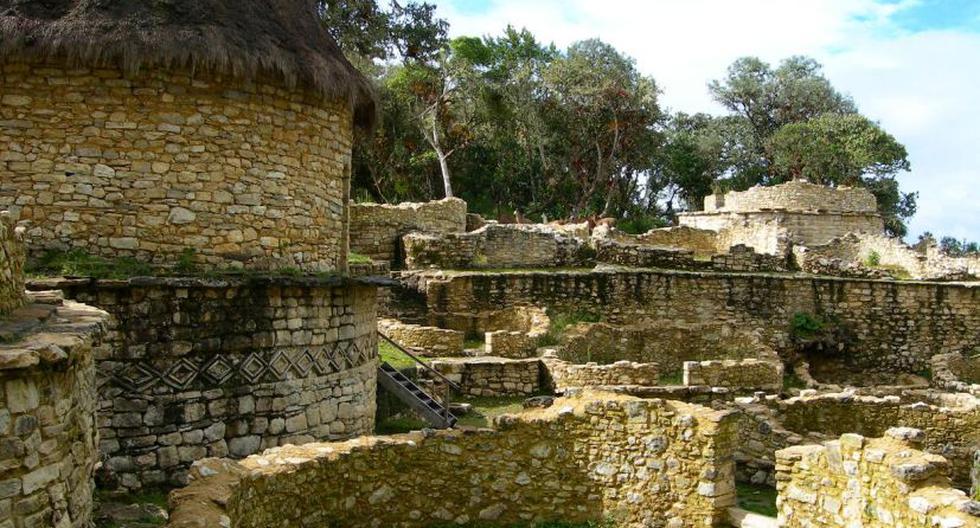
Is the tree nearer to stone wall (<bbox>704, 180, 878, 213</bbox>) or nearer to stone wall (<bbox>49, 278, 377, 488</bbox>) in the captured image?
stone wall (<bbox>704, 180, 878, 213</bbox>)

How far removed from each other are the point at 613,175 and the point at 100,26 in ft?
113

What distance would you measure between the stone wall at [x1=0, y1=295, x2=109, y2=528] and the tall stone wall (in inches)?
680

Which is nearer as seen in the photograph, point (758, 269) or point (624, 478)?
point (624, 478)

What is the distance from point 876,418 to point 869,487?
Result: 223 inches

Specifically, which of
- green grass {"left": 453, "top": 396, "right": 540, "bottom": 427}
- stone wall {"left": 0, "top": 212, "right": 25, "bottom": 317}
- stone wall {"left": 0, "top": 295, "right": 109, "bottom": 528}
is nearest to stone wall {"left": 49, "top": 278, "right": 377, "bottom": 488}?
stone wall {"left": 0, "top": 212, "right": 25, "bottom": 317}

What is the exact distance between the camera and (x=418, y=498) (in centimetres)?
841

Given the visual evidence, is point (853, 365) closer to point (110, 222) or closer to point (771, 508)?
point (771, 508)

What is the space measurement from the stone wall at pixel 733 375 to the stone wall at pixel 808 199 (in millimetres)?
17542

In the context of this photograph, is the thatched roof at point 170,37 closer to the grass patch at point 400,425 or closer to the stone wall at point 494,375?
the grass patch at point 400,425

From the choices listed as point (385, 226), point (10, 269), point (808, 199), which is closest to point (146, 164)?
point (10, 269)

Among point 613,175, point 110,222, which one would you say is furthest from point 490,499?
point 613,175

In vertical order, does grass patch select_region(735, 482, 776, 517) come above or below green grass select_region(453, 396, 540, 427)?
above

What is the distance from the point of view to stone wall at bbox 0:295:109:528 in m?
3.92

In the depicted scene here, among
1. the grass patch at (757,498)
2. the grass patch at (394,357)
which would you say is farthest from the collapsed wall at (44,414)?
the grass patch at (394,357)
